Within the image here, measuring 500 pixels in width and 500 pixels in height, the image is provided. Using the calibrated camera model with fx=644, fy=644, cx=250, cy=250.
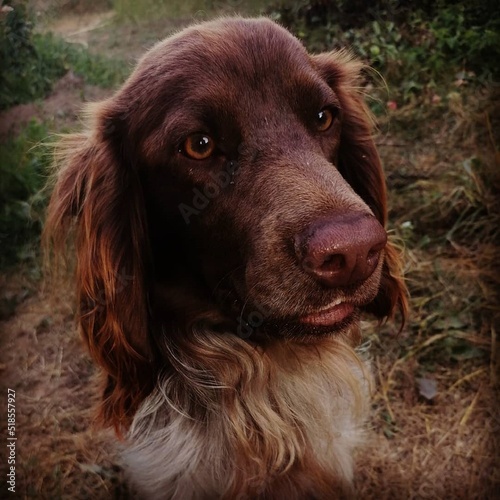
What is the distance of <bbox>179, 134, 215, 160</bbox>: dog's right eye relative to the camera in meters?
1.80

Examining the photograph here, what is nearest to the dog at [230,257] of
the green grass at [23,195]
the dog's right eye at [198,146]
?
the dog's right eye at [198,146]

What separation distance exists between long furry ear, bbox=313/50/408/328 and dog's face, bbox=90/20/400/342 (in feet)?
1.11

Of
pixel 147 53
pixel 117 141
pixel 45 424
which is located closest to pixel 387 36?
pixel 147 53

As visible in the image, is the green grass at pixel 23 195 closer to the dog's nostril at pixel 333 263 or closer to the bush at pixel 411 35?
the bush at pixel 411 35

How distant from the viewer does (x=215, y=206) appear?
72.8 inches

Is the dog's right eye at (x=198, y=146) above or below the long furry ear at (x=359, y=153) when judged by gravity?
above

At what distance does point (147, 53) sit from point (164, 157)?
43cm

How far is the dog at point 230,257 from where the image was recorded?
68.3 inches

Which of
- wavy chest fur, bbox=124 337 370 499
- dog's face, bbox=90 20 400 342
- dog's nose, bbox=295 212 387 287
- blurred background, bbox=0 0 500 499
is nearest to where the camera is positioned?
dog's nose, bbox=295 212 387 287

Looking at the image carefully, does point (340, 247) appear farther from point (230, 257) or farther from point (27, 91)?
point (27, 91)

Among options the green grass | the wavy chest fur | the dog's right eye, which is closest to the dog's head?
the dog's right eye

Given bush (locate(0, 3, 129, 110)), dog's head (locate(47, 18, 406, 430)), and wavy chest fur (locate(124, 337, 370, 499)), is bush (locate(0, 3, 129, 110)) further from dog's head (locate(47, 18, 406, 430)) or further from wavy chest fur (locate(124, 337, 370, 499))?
wavy chest fur (locate(124, 337, 370, 499))

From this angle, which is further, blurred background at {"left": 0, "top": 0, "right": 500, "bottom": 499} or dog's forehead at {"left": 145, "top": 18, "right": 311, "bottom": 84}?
blurred background at {"left": 0, "top": 0, "right": 500, "bottom": 499}

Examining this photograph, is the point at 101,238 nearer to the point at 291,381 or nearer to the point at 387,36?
the point at 291,381
